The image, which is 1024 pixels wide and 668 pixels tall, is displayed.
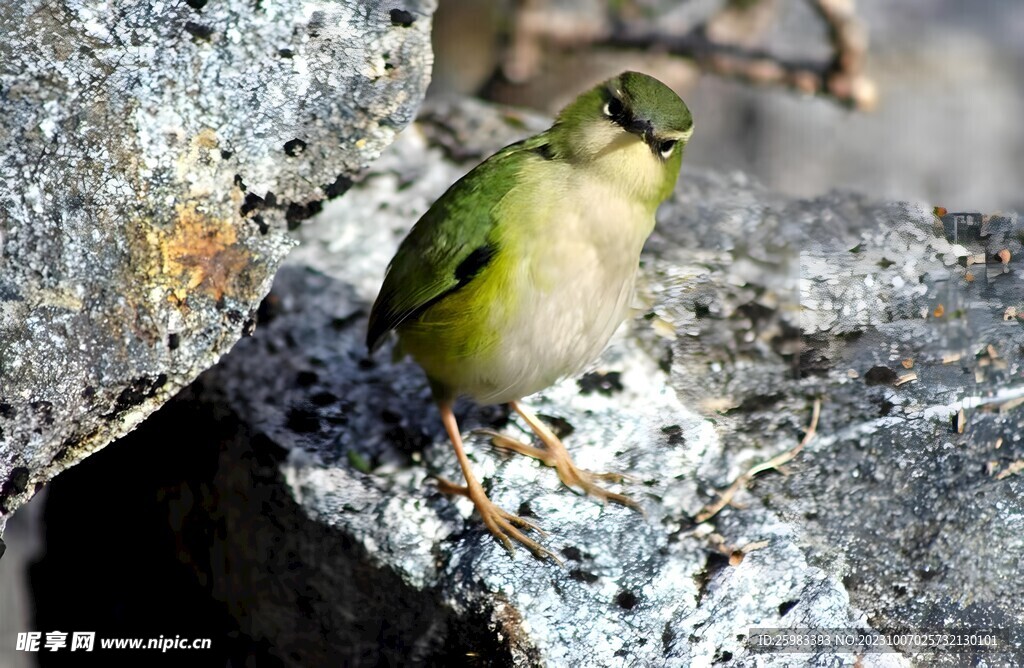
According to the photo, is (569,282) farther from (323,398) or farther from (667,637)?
(323,398)

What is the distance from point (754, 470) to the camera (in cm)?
453

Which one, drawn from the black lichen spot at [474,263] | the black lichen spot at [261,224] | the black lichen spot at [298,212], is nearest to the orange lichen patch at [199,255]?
the black lichen spot at [261,224]

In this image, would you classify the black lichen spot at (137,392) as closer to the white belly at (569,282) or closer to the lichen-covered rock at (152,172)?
the lichen-covered rock at (152,172)

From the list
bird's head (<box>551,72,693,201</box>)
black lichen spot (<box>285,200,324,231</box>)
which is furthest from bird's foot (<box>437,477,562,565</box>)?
bird's head (<box>551,72,693,201</box>)

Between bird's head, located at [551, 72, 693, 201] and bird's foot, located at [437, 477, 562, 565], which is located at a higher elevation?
bird's head, located at [551, 72, 693, 201]

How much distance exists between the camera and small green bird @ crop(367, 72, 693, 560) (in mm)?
3943

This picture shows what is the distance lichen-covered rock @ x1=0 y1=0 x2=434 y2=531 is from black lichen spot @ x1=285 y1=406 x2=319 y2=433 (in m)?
0.98

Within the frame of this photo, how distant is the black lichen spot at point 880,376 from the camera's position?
4668 mm

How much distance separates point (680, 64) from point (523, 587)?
6.38 m

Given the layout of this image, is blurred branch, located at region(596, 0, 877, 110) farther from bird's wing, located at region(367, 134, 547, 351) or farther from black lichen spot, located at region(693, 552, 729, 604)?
black lichen spot, located at region(693, 552, 729, 604)

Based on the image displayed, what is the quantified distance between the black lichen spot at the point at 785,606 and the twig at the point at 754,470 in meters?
0.48

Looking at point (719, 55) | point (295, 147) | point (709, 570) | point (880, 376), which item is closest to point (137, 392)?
point (295, 147)

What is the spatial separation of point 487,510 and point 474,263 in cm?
101

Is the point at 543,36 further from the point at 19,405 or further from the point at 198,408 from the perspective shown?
the point at 19,405
